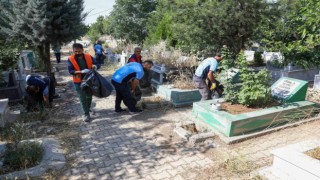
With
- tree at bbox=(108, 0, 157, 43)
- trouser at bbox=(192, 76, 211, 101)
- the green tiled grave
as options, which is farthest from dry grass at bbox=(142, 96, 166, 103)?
tree at bbox=(108, 0, 157, 43)

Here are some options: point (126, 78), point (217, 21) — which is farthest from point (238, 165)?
point (217, 21)

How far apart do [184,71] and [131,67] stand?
8.50 feet

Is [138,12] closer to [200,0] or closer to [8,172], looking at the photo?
[200,0]

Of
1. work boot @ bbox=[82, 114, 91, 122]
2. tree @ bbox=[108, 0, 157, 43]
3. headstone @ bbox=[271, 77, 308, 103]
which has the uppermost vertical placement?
tree @ bbox=[108, 0, 157, 43]

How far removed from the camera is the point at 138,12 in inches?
1017

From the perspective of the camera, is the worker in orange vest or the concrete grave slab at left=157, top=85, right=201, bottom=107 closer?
the worker in orange vest

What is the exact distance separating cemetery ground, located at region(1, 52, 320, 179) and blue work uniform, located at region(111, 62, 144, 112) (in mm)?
428

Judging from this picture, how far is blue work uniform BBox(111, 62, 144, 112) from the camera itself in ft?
19.7

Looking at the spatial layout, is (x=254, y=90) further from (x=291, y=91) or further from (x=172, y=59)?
(x=172, y=59)

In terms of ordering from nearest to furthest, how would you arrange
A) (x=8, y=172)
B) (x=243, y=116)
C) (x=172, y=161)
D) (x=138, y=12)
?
(x=8, y=172) < (x=172, y=161) < (x=243, y=116) < (x=138, y=12)

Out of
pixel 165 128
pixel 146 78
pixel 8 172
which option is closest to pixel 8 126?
pixel 8 172

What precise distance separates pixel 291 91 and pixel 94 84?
4244 millimetres

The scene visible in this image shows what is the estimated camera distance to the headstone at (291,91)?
559 centimetres

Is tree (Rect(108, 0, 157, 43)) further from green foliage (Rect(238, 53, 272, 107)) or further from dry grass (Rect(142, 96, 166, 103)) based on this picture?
green foliage (Rect(238, 53, 272, 107))
